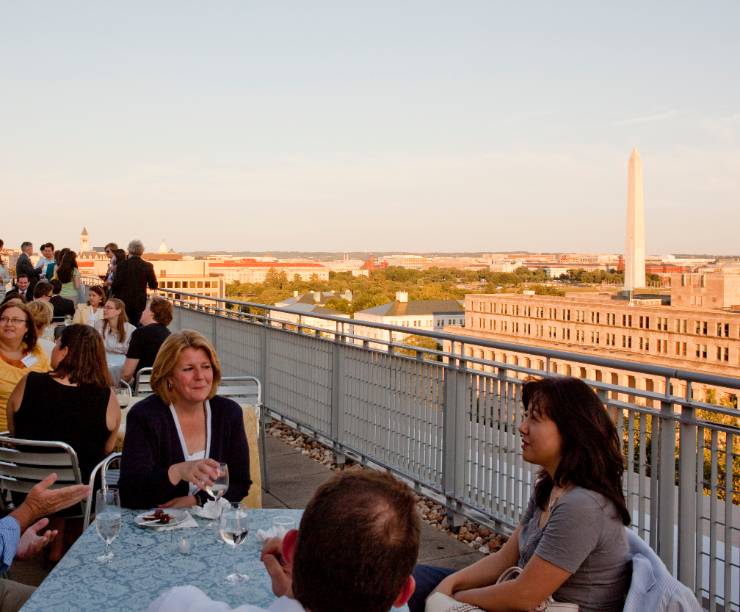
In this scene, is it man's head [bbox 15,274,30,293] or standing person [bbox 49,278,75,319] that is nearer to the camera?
standing person [bbox 49,278,75,319]

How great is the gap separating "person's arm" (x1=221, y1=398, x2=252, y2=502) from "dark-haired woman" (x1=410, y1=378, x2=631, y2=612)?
1.07 m

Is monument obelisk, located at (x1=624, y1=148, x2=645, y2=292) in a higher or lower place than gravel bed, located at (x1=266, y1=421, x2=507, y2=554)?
higher

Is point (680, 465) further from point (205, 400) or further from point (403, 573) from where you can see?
point (403, 573)

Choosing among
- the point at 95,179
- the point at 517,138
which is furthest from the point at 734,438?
the point at 517,138

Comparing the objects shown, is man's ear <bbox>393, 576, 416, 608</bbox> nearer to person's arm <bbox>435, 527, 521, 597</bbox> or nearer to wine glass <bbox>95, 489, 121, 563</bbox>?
wine glass <bbox>95, 489, 121, 563</bbox>

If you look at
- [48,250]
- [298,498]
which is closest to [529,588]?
[298,498]

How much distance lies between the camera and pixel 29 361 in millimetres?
5637

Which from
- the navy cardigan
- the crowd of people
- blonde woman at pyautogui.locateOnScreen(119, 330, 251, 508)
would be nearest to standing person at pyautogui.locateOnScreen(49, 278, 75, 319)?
the crowd of people

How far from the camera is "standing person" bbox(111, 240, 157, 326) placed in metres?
11.0

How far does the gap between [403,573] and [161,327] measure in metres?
5.53

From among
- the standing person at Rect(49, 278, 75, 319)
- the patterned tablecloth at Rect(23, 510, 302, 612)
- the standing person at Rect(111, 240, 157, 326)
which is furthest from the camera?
the standing person at Rect(111, 240, 157, 326)

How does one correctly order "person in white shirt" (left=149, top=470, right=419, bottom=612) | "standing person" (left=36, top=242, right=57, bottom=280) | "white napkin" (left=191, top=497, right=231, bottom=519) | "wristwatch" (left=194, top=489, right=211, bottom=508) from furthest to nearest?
"standing person" (left=36, top=242, right=57, bottom=280), "wristwatch" (left=194, top=489, right=211, bottom=508), "white napkin" (left=191, top=497, right=231, bottom=519), "person in white shirt" (left=149, top=470, right=419, bottom=612)

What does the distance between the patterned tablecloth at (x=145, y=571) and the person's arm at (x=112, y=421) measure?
4.83 feet

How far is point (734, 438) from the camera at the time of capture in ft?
10.3
